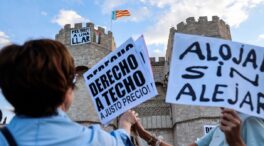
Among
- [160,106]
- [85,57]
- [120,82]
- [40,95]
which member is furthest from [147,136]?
[160,106]

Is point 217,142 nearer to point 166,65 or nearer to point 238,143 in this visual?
point 238,143

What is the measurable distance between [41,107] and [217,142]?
115 cm

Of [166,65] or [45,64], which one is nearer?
[45,64]

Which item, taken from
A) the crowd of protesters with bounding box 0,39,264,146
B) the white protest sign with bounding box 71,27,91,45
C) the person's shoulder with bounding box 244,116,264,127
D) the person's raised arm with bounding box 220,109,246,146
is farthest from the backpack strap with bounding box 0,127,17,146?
the white protest sign with bounding box 71,27,91,45

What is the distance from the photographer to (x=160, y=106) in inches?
772

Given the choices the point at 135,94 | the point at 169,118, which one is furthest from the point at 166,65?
the point at 135,94

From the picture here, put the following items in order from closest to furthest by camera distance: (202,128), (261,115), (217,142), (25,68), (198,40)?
1. (25,68)
2. (261,115)
3. (198,40)
4. (217,142)
5. (202,128)

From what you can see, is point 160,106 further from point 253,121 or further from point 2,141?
point 2,141

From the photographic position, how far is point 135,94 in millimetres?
2129

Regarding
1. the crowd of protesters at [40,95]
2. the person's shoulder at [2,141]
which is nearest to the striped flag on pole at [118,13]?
the crowd of protesters at [40,95]

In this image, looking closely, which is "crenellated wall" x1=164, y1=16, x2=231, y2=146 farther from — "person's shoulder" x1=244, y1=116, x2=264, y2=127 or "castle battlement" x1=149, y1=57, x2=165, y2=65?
"person's shoulder" x1=244, y1=116, x2=264, y2=127

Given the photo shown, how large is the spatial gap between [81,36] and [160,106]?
5.95m

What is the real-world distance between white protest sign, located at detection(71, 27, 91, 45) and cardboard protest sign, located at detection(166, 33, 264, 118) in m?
17.4

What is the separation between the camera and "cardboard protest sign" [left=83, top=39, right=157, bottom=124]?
212 centimetres
